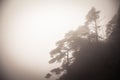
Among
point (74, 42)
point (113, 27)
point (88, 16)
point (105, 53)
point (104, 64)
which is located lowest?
point (104, 64)

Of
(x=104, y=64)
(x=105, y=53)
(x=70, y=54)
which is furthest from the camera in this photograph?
(x=70, y=54)

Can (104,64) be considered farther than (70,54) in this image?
No

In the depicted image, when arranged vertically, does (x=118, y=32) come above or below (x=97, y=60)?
above

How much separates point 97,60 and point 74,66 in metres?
3.17

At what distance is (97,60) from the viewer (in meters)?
23.2

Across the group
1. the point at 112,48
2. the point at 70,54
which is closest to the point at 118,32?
the point at 112,48

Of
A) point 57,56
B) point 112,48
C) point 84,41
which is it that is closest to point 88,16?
point 84,41

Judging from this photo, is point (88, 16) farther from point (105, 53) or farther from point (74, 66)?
point (74, 66)

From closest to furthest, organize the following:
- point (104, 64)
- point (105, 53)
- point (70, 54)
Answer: point (104, 64), point (105, 53), point (70, 54)

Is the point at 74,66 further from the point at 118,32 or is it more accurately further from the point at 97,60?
the point at 118,32

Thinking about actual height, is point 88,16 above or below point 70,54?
above

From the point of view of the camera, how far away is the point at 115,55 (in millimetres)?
22922

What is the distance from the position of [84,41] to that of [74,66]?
371cm

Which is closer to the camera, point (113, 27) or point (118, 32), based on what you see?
point (118, 32)
